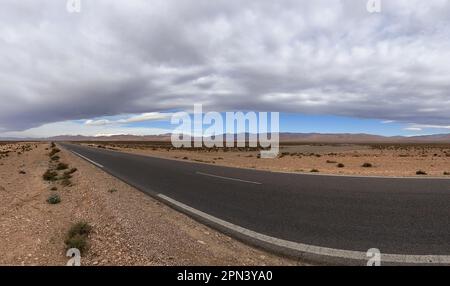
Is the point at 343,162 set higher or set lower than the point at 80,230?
lower

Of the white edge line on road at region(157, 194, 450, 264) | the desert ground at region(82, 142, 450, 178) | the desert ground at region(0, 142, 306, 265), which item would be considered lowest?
the desert ground at region(82, 142, 450, 178)

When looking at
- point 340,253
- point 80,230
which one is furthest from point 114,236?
point 340,253

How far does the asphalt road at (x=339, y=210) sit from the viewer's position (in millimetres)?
5605

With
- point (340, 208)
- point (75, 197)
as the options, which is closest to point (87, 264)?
point (340, 208)

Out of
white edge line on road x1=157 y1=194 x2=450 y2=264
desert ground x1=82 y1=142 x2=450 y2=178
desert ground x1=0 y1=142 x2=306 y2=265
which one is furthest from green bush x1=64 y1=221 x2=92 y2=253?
desert ground x1=82 y1=142 x2=450 y2=178

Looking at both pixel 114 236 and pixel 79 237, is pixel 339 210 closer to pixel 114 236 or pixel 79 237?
pixel 114 236

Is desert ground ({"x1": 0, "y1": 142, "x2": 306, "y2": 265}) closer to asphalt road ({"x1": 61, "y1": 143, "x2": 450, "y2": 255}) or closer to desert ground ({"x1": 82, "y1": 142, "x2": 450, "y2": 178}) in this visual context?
asphalt road ({"x1": 61, "y1": 143, "x2": 450, "y2": 255})

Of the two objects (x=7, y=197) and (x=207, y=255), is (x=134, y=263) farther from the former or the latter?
(x=7, y=197)

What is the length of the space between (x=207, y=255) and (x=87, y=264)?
1.84m

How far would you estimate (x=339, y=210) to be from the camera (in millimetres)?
7688

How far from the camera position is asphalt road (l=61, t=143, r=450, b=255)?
5605 mm

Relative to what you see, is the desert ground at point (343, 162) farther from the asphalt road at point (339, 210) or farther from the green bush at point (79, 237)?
the green bush at point (79, 237)

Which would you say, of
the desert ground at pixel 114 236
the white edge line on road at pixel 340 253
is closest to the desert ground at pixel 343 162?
the white edge line on road at pixel 340 253
